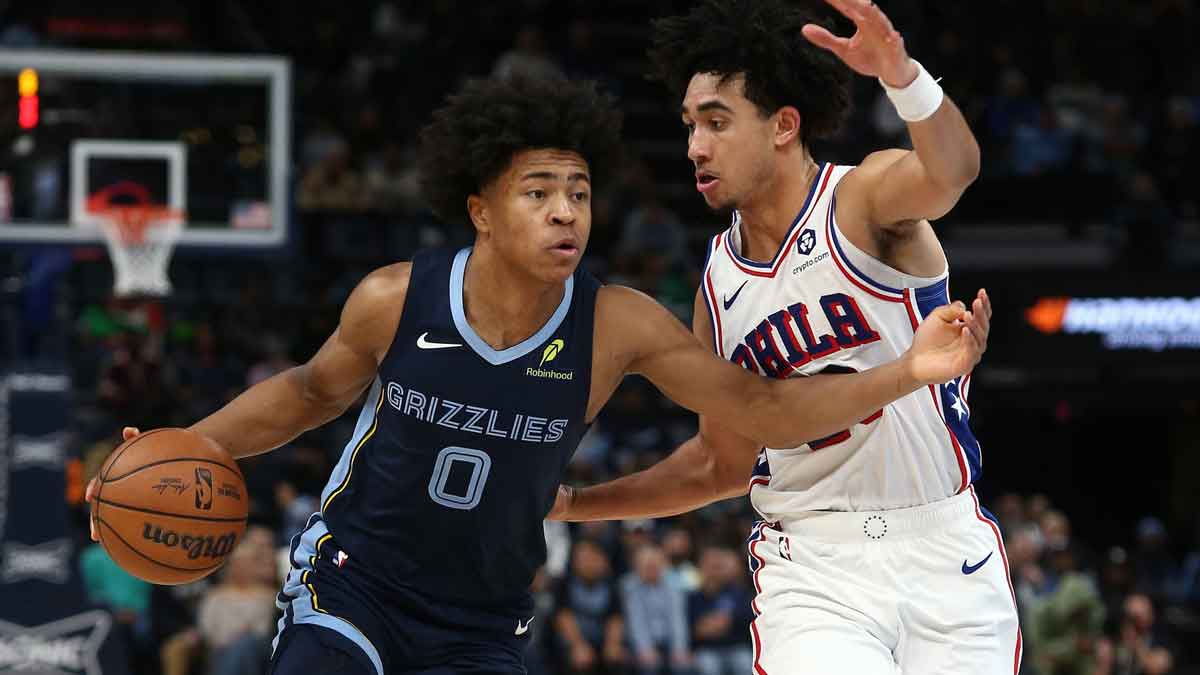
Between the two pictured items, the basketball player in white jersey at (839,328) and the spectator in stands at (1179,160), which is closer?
the basketball player in white jersey at (839,328)

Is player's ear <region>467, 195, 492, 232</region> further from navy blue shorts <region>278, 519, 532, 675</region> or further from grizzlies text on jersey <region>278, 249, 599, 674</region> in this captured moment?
navy blue shorts <region>278, 519, 532, 675</region>

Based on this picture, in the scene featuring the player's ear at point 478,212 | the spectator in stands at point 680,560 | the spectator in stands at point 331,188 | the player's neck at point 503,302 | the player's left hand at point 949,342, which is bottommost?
the spectator in stands at point 680,560

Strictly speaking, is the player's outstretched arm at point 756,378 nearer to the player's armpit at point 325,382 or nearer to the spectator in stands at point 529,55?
the player's armpit at point 325,382

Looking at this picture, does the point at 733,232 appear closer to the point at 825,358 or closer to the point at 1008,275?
the point at 825,358

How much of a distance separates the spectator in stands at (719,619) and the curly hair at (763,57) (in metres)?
6.38

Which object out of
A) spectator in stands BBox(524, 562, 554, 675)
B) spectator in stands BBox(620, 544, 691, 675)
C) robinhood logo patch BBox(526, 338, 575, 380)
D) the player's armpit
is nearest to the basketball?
the player's armpit

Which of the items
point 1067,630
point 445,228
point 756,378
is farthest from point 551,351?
point 445,228

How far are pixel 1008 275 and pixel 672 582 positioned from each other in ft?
16.5

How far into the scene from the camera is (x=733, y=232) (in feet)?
14.9

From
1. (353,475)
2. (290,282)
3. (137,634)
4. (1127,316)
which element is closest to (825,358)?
(353,475)

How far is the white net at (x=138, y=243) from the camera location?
969 cm

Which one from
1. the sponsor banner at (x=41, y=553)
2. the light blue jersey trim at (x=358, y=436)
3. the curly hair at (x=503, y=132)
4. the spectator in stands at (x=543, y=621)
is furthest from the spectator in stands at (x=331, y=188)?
the light blue jersey trim at (x=358, y=436)

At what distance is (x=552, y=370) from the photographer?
166 inches

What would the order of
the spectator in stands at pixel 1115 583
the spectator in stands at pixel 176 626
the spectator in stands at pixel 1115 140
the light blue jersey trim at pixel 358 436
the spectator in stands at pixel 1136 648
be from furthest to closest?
the spectator in stands at pixel 1115 140
the spectator in stands at pixel 1115 583
the spectator in stands at pixel 1136 648
the spectator in stands at pixel 176 626
the light blue jersey trim at pixel 358 436
